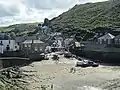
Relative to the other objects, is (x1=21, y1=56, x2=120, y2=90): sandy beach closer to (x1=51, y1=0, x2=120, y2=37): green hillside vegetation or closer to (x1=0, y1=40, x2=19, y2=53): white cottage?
(x1=0, y1=40, x2=19, y2=53): white cottage

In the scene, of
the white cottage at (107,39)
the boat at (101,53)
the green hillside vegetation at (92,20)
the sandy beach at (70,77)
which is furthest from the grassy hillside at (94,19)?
the sandy beach at (70,77)

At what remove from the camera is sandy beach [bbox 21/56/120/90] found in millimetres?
32062

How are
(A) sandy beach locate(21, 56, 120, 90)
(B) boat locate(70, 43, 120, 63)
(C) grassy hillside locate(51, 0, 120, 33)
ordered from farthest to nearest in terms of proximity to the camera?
(C) grassy hillside locate(51, 0, 120, 33) → (B) boat locate(70, 43, 120, 63) → (A) sandy beach locate(21, 56, 120, 90)

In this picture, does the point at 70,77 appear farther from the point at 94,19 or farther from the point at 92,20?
the point at 94,19

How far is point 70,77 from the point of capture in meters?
37.9

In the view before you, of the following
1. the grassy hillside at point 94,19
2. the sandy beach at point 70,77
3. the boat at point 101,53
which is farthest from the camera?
the grassy hillside at point 94,19

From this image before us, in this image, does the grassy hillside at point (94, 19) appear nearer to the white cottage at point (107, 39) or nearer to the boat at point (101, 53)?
the white cottage at point (107, 39)

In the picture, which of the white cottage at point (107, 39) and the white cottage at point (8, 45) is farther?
the white cottage at point (8, 45)

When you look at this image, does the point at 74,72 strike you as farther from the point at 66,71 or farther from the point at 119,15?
the point at 119,15

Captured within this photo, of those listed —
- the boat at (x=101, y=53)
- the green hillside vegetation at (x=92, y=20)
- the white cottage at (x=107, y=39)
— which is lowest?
the boat at (x=101, y=53)

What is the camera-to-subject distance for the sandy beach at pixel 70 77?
3206 cm

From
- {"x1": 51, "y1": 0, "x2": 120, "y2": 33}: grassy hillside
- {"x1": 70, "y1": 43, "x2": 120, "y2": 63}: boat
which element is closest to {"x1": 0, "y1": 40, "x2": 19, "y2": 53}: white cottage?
{"x1": 70, "y1": 43, "x2": 120, "y2": 63}: boat

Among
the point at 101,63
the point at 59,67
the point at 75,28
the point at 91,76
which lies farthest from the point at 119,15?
the point at 91,76

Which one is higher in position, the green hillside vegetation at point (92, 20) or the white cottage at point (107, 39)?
the green hillside vegetation at point (92, 20)
